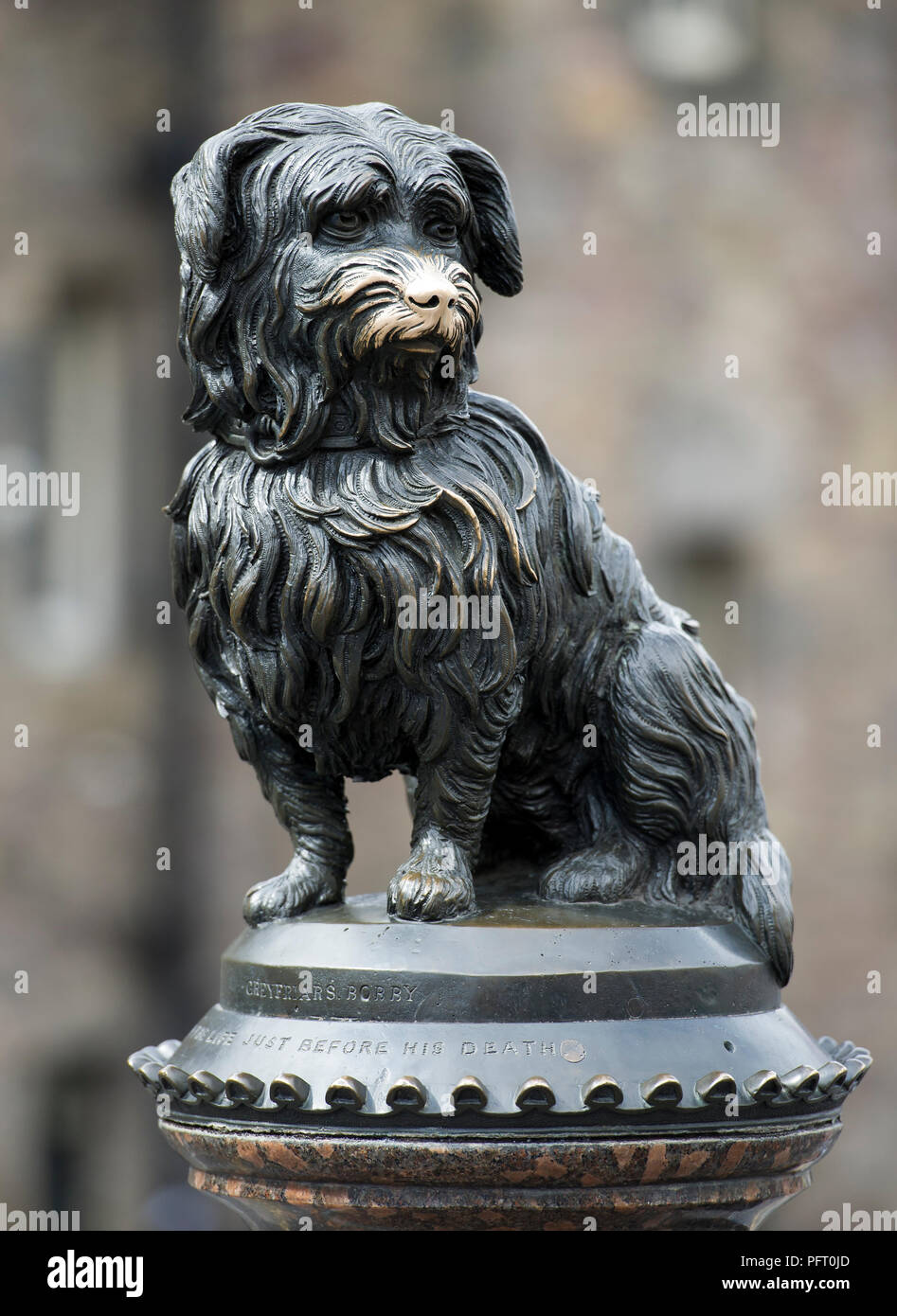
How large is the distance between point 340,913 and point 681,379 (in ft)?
19.5

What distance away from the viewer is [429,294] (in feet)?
8.84

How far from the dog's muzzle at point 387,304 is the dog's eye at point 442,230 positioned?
0.12m

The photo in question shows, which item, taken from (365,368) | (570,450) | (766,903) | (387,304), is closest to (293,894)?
(766,903)

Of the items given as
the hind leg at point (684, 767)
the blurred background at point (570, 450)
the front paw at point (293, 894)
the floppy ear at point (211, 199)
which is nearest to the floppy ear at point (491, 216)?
the floppy ear at point (211, 199)

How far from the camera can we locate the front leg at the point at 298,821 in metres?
3.11

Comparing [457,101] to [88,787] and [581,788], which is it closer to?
[88,787]

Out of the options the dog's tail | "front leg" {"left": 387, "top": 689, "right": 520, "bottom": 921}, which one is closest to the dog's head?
"front leg" {"left": 387, "top": 689, "right": 520, "bottom": 921}

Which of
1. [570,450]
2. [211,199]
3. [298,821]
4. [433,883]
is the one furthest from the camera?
[570,450]

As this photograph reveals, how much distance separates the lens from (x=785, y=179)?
342 inches

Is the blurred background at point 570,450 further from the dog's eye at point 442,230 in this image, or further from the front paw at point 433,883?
the dog's eye at point 442,230

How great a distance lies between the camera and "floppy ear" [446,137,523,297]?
116 inches

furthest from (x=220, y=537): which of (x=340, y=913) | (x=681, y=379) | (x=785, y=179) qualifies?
(x=785, y=179)

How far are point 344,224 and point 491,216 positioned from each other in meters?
0.37

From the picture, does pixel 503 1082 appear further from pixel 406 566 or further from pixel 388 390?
pixel 388 390
